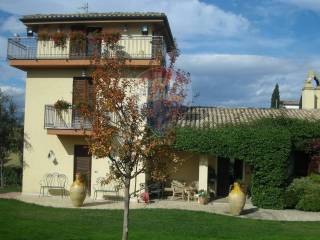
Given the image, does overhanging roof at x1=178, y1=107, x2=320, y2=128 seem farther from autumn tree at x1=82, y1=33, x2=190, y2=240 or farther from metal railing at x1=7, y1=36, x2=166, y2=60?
autumn tree at x1=82, y1=33, x2=190, y2=240

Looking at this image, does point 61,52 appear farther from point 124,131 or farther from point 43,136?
point 124,131

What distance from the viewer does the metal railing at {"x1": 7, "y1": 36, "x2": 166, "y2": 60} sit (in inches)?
898

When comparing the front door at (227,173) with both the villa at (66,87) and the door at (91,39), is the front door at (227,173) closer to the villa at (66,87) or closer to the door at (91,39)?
the villa at (66,87)

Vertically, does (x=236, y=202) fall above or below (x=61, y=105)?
below

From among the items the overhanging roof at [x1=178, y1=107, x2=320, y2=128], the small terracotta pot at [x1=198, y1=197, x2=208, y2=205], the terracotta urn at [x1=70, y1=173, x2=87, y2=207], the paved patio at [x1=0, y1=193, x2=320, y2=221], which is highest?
the overhanging roof at [x1=178, y1=107, x2=320, y2=128]

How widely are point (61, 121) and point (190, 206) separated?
6.89 meters

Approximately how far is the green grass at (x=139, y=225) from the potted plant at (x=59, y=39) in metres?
7.82

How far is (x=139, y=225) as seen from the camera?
1561cm

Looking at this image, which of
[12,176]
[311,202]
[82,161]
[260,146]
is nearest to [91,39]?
[82,161]

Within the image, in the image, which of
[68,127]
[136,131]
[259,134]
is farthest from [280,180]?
[136,131]

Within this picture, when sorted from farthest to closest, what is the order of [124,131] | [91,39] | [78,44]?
[78,44] → [91,39] → [124,131]

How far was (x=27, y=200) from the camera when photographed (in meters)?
21.5

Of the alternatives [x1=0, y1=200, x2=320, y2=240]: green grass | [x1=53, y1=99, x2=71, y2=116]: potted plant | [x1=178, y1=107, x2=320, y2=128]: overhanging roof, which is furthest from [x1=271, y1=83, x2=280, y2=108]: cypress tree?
[x1=0, y1=200, x2=320, y2=240]: green grass

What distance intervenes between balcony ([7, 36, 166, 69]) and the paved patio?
599cm
